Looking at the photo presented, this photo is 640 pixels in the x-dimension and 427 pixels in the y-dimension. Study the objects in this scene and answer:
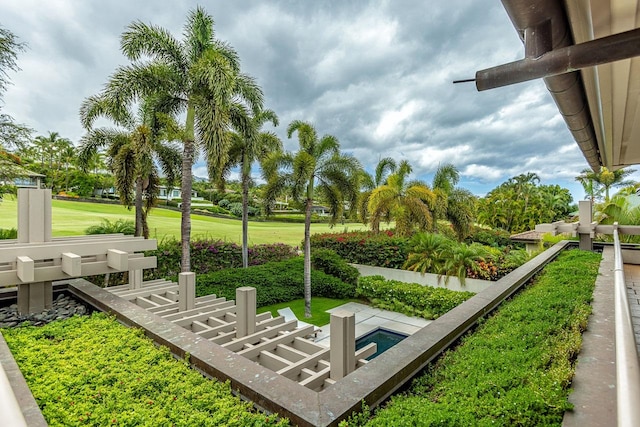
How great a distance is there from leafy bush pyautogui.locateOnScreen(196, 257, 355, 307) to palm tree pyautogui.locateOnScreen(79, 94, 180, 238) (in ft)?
9.55

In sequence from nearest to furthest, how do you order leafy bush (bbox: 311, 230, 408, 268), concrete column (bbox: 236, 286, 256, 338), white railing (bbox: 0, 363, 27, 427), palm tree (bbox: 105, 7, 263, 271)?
white railing (bbox: 0, 363, 27, 427) < concrete column (bbox: 236, 286, 256, 338) < palm tree (bbox: 105, 7, 263, 271) < leafy bush (bbox: 311, 230, 408, 268)

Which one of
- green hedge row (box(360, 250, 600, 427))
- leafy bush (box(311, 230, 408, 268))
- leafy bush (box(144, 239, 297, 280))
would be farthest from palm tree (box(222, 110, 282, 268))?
green hedge row (box(360, 250, 600, 427))

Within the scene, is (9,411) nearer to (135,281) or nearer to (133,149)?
(135,281)

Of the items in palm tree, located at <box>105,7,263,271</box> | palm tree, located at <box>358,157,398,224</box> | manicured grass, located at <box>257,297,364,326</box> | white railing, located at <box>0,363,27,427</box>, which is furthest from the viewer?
palm tree, located at <box>358,157,398,224</box>

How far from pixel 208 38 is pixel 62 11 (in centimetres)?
337

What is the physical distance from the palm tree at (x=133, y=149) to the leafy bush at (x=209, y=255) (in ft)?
3.48

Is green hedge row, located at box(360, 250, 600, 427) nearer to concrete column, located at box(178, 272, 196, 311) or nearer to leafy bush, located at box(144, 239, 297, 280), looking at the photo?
concrete column, located at box(178, 272, 196, 311)

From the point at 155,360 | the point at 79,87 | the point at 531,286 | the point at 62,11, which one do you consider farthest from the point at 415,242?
the point at 79,87

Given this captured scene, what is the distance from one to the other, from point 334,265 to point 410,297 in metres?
3.58

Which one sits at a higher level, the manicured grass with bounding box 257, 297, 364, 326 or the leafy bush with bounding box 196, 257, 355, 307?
the leafy bush with bounding box 196, 257, 355, 307

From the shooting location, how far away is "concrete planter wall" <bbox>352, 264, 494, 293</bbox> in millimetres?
9422

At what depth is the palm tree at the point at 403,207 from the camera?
12508 mm

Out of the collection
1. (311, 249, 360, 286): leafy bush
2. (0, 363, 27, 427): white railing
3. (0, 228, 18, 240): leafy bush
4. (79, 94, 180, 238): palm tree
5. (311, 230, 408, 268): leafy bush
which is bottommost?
(311, 249, 360, 286): leafy bush

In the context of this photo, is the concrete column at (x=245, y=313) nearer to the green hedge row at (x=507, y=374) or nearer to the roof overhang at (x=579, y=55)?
the green hedge row at (x=507, y=374)
